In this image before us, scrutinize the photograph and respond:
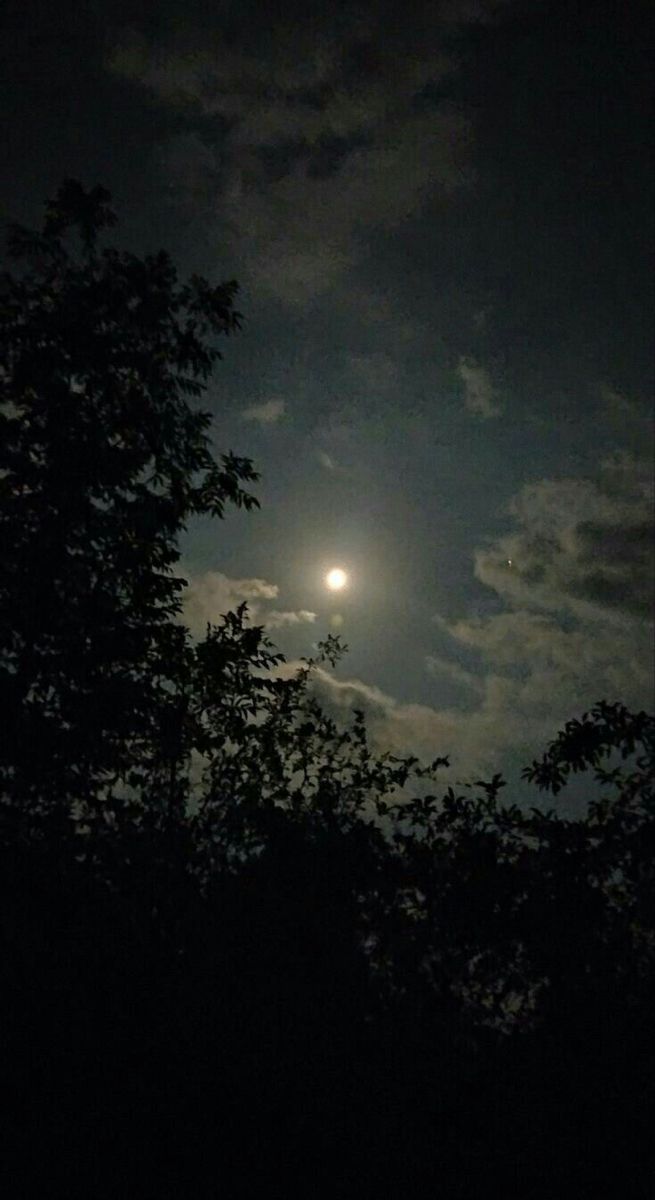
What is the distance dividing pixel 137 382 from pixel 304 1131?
10920mm

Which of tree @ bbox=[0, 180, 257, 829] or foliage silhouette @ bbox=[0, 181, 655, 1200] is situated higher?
tree @ bbox=[0, 180, 257, 829]

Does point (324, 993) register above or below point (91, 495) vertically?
below

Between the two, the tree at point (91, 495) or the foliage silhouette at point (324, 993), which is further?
the tree at point (91, 495)

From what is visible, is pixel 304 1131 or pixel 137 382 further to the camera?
pixel 137 382

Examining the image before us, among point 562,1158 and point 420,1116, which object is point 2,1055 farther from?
point 562,1158

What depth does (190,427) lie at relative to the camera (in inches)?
484

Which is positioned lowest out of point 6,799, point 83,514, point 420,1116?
point 420,1116

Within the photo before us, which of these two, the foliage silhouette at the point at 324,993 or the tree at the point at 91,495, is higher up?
the tree at the point at 91,495

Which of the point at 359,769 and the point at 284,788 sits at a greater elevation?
the point at 359,769

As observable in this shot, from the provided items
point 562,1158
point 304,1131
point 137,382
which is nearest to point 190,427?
point 137,382

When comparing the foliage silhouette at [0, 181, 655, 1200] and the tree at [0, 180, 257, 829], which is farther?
the tree at [0, 180, 257, 829]

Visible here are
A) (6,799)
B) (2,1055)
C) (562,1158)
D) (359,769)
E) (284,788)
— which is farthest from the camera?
(359,769)

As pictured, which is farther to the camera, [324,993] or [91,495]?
[91,495]

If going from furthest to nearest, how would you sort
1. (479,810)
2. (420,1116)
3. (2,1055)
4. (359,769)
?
(359,769) < (479,810) < (2,1055) < (420,1116)
